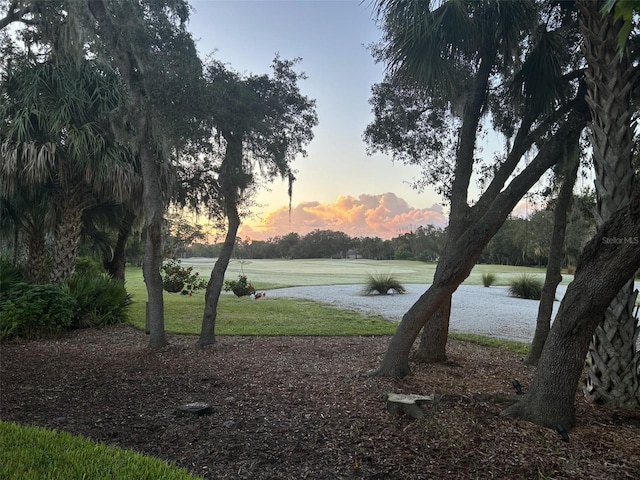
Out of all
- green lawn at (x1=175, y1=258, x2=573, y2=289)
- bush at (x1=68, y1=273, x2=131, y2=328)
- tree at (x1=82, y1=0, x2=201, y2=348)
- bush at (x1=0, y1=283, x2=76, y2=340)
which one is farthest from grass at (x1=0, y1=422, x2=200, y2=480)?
green lawn at (x1=175, y1=258, x2=573, y2=289)

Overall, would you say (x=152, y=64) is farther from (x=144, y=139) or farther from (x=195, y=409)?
(x=195, y=409)

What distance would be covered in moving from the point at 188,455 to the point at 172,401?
128 centimetres

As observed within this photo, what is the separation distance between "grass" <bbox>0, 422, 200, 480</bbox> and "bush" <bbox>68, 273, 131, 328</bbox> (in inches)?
225

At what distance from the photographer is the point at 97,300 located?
348 inches

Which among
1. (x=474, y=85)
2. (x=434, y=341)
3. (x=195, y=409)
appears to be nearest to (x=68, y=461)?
(x=195, y=409)

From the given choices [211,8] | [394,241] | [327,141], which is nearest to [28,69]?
[211,8]

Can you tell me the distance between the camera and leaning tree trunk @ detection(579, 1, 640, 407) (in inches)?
146

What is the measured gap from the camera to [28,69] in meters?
8.63

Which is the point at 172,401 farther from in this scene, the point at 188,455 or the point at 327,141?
the point at 327,141

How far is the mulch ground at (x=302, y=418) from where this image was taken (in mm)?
2801

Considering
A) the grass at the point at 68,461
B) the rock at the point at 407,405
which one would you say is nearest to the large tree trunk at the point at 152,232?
the grass at the point at 68,461

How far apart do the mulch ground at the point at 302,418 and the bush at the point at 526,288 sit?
14.4m

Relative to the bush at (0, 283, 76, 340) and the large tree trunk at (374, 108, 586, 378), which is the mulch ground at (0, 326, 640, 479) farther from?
the bush at (0, 283, 76, 340)

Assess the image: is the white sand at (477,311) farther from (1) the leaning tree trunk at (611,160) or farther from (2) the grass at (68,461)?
(2) the grass at (68,461)
